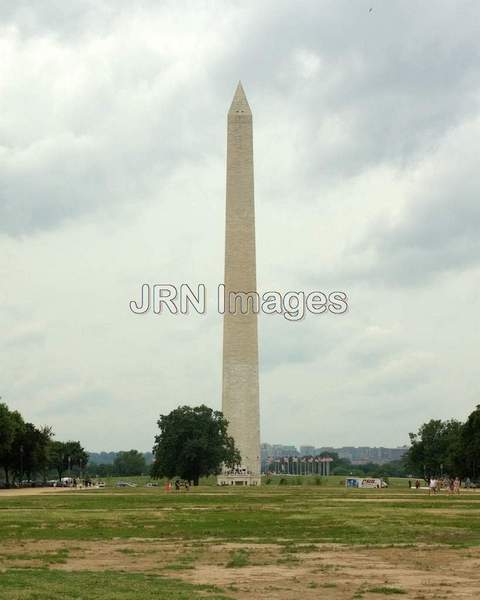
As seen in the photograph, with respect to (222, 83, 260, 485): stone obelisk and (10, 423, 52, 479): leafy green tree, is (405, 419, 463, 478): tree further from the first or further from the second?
(10, 423, 52, 479): leafy green tree

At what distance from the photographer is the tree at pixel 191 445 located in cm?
9394

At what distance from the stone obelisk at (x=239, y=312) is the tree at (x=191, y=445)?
32.1 feet

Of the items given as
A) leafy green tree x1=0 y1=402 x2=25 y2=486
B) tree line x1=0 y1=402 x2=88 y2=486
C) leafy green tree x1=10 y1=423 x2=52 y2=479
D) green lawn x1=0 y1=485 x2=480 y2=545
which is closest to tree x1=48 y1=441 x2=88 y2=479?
tree line x1=0 y1=402 x2=88 y2=486

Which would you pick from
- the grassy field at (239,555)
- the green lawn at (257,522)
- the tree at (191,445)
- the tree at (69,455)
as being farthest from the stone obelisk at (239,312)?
the grassy field at (239,555)

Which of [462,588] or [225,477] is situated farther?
[225,477]

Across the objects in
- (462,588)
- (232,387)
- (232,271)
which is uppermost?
(232,271)

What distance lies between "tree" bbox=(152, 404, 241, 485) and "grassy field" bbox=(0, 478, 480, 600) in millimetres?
52488

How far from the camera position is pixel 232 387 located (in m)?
109

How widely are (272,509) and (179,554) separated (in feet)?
67.7

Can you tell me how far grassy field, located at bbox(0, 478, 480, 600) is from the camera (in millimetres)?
19125

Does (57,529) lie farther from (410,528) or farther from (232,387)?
(232,387)

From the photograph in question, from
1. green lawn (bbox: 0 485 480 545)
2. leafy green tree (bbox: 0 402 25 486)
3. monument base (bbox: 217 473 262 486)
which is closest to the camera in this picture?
green lawn (bbox: 0 485 480 545)

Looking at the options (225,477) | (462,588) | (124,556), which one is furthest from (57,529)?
(225,477)

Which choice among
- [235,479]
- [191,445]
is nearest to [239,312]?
[235,479]
